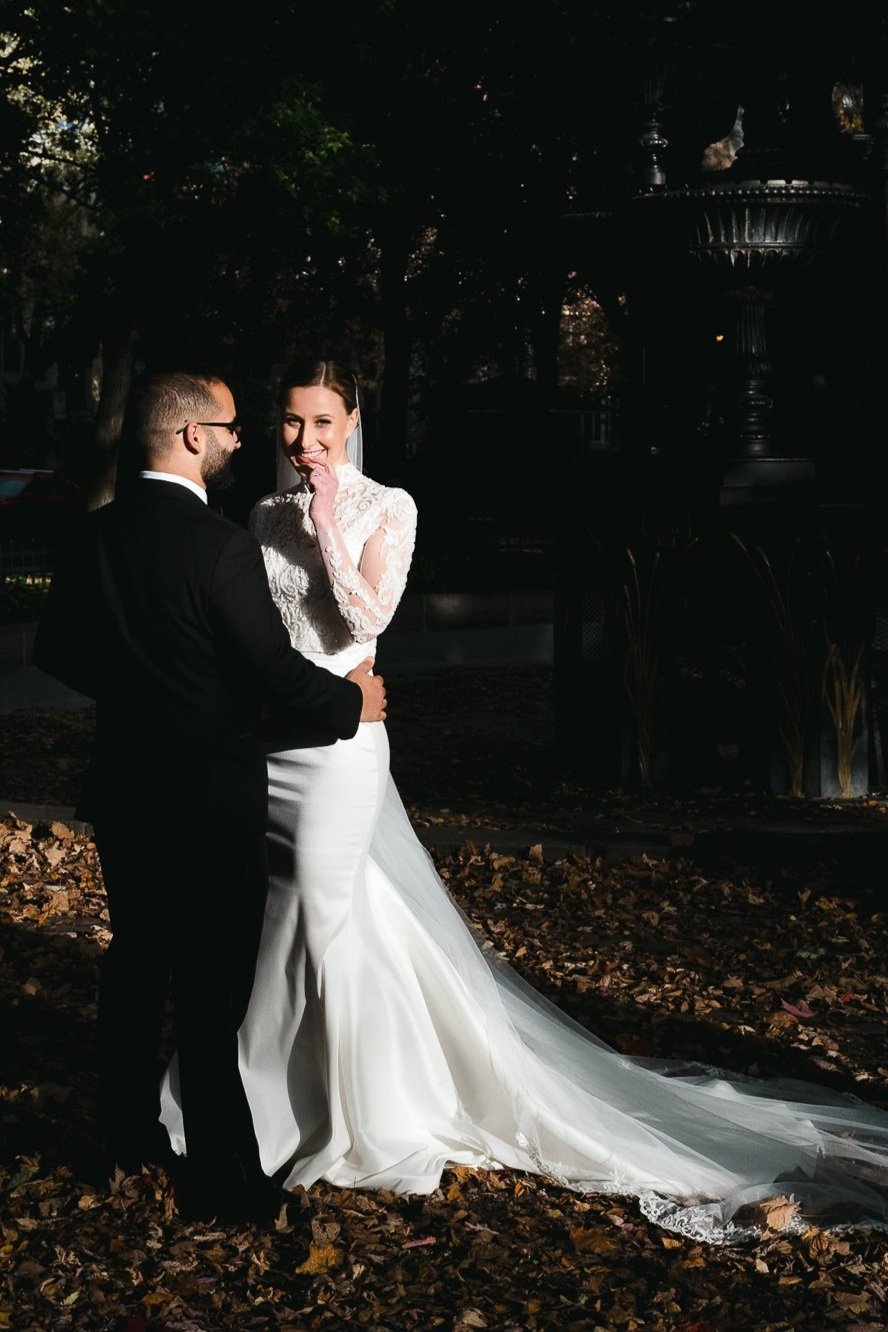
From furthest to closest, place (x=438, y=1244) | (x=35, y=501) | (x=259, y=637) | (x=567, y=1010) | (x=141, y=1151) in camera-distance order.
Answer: (x=35, y=501) < (x=567, y=1010) < (x=141, y=1151) < (x=438, y=1244) < (x=259, y=637)

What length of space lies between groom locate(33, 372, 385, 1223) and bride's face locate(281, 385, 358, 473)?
0.49 m

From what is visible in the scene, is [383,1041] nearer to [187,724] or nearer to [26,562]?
[187,724]

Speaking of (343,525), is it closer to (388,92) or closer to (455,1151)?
(455,1151)

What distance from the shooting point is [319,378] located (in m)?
4.67

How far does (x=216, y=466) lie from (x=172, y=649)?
0.47 meters

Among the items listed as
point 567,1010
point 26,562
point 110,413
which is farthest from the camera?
point 110,413

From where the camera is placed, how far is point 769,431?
11055 mm

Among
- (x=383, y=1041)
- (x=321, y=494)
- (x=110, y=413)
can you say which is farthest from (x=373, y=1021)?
(x=110, y=413)

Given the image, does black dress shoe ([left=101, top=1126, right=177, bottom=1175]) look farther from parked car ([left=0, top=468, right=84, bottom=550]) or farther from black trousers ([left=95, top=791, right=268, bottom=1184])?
parked car ([left=0, top=468, right=84, bottom=550])

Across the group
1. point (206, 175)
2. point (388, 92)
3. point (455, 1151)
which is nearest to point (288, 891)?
point (455, 1151)

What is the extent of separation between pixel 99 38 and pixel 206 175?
13.0ft

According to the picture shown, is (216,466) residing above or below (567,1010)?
above

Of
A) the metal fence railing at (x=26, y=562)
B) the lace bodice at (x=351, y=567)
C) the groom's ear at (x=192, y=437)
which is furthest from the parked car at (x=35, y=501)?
the groom's ear at (x=192, y=437)

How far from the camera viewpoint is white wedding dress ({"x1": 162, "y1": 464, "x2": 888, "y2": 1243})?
4629mm
